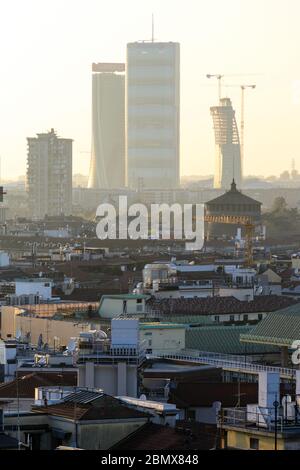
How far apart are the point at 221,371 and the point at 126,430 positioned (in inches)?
388

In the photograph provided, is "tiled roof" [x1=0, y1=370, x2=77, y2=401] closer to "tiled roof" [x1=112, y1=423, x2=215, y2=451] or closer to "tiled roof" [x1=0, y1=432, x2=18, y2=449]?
"tiled roof" [x1=112, y1=423, x2=215, y2=451]

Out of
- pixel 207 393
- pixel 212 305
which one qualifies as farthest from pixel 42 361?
pixel 212 305

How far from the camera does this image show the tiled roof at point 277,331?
28.8 meters

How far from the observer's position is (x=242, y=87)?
7579 inches

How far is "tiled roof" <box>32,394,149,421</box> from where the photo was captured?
17500mm

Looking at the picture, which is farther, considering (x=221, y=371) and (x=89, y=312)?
(x=89, y=312)

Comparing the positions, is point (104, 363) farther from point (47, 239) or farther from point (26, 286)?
point (47, 239)

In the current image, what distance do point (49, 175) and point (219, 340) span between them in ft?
457

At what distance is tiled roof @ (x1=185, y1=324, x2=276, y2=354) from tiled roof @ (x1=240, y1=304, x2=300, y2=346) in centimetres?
107

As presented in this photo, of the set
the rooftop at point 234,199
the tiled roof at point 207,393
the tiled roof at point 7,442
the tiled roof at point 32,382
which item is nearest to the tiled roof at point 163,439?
the tiled roof at point 7,442

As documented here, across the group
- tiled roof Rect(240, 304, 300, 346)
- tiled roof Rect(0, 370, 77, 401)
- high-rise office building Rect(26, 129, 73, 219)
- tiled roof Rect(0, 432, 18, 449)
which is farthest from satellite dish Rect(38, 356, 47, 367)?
high-rise office building Rect(26, 129, 73, 219)
